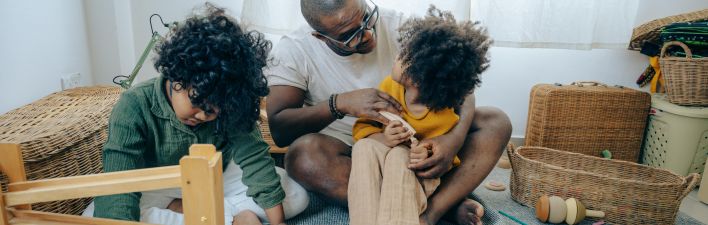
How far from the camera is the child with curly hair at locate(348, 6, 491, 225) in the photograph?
40.1 inches

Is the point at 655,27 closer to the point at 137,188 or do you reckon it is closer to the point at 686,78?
the point at 686,78

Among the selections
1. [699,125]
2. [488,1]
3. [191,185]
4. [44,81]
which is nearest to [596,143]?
[699,125]

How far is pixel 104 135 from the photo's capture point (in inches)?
49.1

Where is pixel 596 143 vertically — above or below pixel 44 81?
below

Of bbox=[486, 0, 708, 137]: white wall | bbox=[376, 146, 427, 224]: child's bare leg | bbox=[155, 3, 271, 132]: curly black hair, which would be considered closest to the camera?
bbox=[155, 3, 271, 132]: curly black hair

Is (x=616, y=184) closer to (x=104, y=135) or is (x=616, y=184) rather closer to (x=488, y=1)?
(x=488, y=1)

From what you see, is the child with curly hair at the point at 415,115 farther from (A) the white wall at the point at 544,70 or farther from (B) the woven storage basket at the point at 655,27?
(B) the woven storage basket at the point at 655,27

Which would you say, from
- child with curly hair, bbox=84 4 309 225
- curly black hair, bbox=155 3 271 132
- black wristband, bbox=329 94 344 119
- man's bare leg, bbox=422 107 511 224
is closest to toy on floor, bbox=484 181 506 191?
man's bare leg, bbox=422 107 511 224

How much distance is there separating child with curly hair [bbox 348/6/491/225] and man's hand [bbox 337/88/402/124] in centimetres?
4

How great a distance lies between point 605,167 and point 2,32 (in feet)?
6.24

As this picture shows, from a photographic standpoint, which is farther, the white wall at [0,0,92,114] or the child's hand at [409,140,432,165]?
the white wall at [0,0,92,114]

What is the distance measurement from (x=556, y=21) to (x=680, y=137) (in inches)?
24.9

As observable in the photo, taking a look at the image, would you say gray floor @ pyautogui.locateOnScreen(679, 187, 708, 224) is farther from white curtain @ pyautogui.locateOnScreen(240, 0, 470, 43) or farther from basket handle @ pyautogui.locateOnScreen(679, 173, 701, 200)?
white curtain @ pyautogui.locateOnScreen(240, 0, 470, 43)

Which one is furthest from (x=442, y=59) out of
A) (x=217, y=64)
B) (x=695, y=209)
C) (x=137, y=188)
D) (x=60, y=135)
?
(x=695, y=209)
